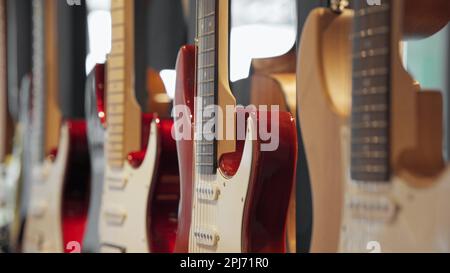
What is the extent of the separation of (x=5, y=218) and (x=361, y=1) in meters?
1.43

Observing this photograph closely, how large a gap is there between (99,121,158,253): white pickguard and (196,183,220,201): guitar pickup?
0.20 metres

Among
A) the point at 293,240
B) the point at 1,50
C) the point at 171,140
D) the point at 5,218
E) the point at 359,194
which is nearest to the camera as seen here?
the point at 359,194

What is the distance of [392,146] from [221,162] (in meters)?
0.35

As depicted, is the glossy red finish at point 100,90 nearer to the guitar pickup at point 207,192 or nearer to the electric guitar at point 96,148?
the electric guitar at point 96,148

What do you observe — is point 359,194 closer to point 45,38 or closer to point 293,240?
point 293,240

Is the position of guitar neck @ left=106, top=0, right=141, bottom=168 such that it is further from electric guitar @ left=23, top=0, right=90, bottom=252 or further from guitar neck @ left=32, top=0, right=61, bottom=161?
guitar neck @ left=32, top=0, right=61, bottom=161

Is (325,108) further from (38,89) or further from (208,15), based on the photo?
(38,89)

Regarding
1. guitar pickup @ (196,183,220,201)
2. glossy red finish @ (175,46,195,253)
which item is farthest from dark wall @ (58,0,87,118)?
guitar pickup @ (196,183,220,201)

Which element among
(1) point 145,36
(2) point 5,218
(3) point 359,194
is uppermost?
(1) point 145,36

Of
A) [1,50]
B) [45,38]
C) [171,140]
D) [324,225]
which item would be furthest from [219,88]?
[1,50]

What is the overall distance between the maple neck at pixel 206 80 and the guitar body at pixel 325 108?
218mm

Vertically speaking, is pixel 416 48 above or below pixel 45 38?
below

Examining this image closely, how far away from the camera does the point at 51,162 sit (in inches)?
68.1

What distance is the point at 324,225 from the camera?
2.81ft
